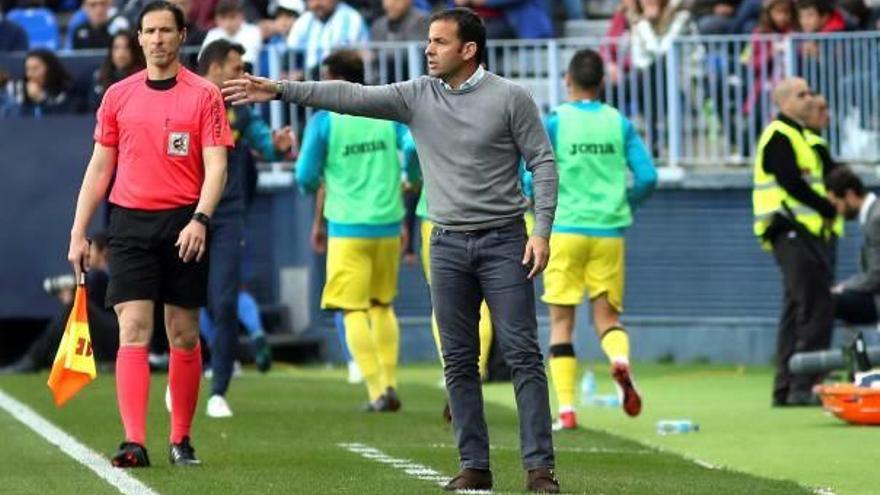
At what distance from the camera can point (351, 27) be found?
945 inches

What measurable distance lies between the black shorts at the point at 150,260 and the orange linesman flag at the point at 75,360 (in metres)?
0.19

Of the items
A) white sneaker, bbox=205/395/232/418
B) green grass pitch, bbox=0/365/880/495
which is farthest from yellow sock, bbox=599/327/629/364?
white sneaker, bbox=205/395/232/418

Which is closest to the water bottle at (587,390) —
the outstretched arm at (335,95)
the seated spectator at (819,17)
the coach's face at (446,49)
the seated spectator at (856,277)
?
the seated spectator at (856,277)

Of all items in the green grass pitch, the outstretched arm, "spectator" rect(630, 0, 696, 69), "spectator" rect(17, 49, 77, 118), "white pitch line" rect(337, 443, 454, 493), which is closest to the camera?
the outstretched arm

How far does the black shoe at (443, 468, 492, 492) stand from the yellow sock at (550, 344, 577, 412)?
4292mm

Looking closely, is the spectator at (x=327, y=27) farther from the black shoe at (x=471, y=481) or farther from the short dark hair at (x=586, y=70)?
the black shoe at (x=471, y=481)

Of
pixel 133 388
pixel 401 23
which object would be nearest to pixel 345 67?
pixel 133 388

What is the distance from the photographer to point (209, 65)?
15.0 metres

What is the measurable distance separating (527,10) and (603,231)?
8871 millimetres

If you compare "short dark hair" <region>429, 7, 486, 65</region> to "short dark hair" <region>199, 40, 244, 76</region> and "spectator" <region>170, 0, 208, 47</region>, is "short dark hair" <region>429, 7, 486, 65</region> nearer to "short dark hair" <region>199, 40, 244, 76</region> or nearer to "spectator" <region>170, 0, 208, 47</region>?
"short dark hair" <region>199, 40, 244, 76</region>

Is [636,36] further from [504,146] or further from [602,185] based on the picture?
[504,146]

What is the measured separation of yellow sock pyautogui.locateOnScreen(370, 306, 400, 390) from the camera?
1667 cm

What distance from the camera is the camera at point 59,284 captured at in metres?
21.9

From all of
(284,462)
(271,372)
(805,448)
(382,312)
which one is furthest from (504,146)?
(271,372)
